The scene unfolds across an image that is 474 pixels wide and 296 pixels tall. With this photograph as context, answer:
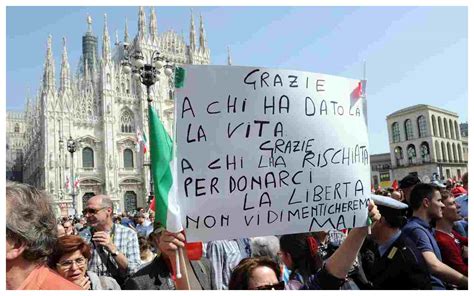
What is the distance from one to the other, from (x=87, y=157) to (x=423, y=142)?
3100 centimetres

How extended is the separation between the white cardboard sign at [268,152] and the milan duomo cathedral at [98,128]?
31614 mm

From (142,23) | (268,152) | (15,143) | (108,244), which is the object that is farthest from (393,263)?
(15,143)

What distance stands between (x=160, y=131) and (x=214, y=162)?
296mm

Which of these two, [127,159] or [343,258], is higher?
[127,159]

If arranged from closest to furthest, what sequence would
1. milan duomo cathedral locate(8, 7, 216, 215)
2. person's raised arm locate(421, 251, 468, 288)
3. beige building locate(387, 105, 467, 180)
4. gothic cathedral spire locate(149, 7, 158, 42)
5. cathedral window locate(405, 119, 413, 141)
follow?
person's raised arm locate(421, 251, 468, 288) → milan duomo cathedral locate(8, 7, 216, 215) → gothic cathedral spire locate(149, 7, 158, 42) → beige building locate(387, 105, 467, 180) → cathedral window locate(405, 119, 413, 141)

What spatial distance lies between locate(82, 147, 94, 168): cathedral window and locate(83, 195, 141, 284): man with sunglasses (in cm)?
3256

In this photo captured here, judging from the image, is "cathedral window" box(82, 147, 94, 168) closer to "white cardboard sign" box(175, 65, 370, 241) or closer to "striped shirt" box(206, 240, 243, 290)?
"striped shirt" box(206, 240, 243, 290)

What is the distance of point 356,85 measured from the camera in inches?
94.8

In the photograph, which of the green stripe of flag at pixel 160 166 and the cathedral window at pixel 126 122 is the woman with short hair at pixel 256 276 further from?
the cathedral window at pixel 126 122

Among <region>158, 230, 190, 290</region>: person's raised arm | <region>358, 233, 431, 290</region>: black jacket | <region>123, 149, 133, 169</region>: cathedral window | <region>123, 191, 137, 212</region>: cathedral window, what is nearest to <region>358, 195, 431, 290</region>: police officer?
<region>358, 233, 431, 290</region>: black jacket

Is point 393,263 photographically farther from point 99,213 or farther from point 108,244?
point 99,213

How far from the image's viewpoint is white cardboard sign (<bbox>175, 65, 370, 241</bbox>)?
205cm

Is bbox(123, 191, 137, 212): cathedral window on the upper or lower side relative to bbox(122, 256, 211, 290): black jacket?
lower

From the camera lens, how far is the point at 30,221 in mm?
1734
